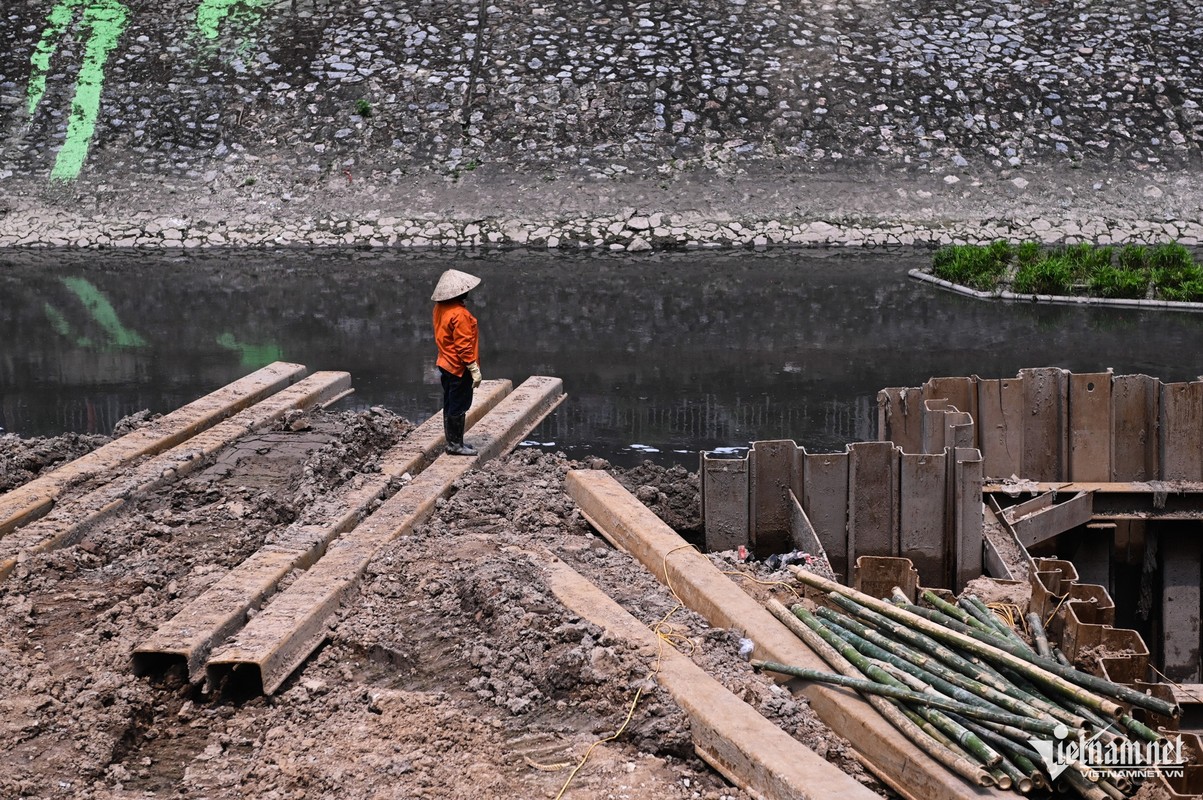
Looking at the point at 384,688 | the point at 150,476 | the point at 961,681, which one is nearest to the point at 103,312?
A: the point at 150,476

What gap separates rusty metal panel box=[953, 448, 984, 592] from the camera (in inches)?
289

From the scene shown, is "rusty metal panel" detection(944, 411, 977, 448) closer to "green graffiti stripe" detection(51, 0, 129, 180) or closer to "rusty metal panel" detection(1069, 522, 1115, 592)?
"rusty metal panel" detection(1069, 522, 1115, 592)

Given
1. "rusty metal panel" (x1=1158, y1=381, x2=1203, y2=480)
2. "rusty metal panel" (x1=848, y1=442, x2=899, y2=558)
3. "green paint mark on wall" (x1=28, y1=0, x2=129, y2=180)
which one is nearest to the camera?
"rusty metal panel" (x1=848, y1=442, x2=899, y2=558)

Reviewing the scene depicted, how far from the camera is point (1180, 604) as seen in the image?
27.7 ft

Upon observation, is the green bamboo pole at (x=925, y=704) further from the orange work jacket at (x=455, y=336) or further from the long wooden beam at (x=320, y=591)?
the orange work jacket at (x=455, y=336)

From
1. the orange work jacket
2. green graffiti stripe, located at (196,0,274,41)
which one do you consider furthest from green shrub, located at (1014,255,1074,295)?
green graffiti stripe, located at (196,0,274,41)

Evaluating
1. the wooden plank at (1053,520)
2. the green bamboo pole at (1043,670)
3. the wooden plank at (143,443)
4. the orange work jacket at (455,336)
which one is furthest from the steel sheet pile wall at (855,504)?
the wooden plank at (143,443)

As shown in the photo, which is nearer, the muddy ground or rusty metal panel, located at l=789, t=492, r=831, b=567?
the muddy ground

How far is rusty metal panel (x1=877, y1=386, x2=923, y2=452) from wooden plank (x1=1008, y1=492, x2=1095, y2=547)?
0.94 metres

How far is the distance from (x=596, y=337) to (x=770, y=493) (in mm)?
7216

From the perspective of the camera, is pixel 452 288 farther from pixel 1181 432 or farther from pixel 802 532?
pixel 1181 432

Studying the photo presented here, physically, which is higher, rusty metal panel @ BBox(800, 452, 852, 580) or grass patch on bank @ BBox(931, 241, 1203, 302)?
grass patch on bank @ BBox(931, 241, 1203, 302)

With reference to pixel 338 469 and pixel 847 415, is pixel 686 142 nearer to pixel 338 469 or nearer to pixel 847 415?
pixel 847 415

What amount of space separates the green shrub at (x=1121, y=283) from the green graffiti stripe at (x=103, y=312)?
11.6m
